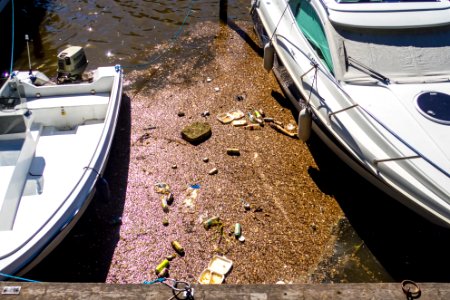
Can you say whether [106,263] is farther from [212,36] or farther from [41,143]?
[212,36]

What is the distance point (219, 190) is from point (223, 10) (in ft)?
19.9

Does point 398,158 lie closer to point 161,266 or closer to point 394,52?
point 394,52

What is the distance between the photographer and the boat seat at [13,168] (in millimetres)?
4867

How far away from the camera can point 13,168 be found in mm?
5535

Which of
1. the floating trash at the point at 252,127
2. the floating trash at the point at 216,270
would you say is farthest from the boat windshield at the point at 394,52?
the floating trash at the point at 216,270

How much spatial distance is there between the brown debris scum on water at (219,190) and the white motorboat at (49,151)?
731mm

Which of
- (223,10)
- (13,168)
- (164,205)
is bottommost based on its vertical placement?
(164,205)

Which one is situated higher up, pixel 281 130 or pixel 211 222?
pixel 281 130

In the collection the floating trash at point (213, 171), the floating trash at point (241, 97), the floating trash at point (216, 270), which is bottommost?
the floating trash at point (216, 270)

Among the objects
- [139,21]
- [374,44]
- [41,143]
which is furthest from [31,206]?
[139,21]

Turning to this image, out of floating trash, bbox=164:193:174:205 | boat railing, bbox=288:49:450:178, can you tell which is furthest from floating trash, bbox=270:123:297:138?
floating trash, bbox=164:193:174:205

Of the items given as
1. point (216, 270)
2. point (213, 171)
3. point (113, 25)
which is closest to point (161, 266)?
point (216, 270)

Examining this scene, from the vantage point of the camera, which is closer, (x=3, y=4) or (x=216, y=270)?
(x=216, y=270)

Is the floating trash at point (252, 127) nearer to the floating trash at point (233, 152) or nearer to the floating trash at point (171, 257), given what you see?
the floating trash at point (233, 152)
